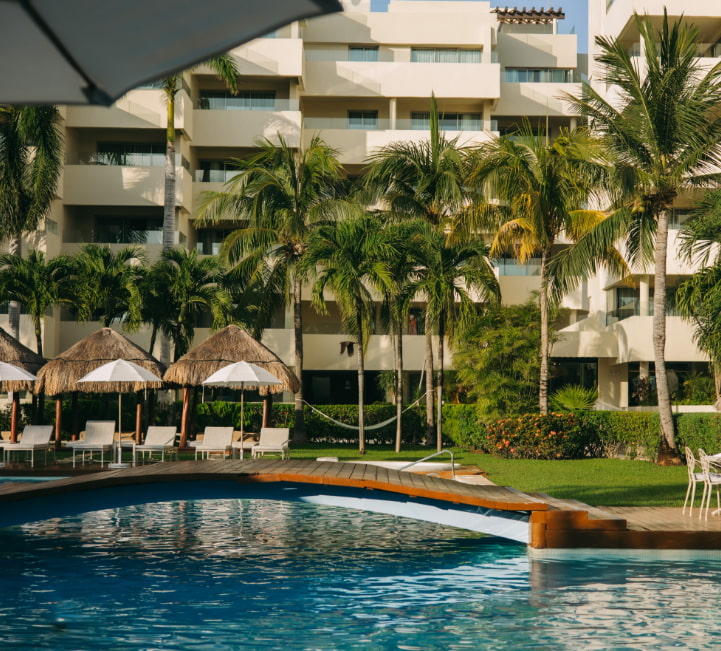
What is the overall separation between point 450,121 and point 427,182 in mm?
12263

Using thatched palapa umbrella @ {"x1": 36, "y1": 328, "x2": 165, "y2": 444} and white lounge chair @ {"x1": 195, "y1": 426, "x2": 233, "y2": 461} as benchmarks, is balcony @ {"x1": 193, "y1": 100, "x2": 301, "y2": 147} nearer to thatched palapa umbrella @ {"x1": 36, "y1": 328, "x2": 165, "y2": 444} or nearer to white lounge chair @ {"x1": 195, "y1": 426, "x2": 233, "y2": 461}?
thatched palapa umbrella @ {"x1": 36, "y1": 328, "x2": 165, "y2": 444}

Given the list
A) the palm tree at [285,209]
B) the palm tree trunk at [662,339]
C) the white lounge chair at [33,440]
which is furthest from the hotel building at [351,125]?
the white lounge chair at [33,440]

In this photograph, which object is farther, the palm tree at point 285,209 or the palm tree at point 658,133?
the palm tree at point 285,209

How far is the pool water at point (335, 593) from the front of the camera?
7457mm

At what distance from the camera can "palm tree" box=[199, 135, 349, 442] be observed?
26.3 meters

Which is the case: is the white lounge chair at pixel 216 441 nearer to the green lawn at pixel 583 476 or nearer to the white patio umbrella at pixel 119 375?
the white patio umbrella at pixel 119 375

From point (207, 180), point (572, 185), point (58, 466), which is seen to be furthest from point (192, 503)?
point (207, 180)

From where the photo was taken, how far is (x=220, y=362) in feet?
75.5

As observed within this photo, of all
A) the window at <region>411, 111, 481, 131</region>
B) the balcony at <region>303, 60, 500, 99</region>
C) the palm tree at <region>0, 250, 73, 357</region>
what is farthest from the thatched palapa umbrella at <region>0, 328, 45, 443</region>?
the window at <region>411, 111, 481, 131</region>

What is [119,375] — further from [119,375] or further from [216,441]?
[216,441]

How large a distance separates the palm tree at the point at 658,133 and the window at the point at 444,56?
16868 millimetres

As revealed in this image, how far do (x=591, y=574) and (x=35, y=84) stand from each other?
8.29 m

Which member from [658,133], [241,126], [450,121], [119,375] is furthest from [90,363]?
[450,121]

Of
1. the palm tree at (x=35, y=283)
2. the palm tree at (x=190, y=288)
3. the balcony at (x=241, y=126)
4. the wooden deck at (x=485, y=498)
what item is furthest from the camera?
the balcony at (x=241, y=126)
